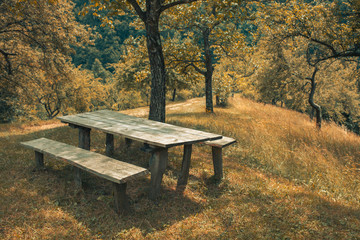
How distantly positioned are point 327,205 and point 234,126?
5.74m

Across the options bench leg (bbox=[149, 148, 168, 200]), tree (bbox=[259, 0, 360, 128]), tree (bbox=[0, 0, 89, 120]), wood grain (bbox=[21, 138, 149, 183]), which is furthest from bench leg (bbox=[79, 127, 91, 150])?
tree (bbox=[259, 0, 360, 128])

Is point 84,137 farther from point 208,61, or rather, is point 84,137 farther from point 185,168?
point 208,61

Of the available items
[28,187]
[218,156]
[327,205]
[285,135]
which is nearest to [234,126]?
[285,135]

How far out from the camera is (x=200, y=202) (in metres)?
4.07

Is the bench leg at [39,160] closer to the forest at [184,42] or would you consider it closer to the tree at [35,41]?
the forest at [184,42]

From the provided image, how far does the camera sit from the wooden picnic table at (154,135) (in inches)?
151

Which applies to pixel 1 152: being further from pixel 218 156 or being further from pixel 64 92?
pixel 64 92

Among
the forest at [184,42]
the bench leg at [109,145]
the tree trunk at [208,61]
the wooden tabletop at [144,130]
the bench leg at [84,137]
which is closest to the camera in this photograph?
the wooden tabletop at [144,130]

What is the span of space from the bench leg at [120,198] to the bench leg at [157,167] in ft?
1.88

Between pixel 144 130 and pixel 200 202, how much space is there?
1.60 metres

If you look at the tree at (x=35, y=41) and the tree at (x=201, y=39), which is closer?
the tree at (x=35, y=41)

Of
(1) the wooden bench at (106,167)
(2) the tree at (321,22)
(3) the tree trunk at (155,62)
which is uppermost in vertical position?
(2) the tree at (321,22)

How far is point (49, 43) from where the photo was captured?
9.95m

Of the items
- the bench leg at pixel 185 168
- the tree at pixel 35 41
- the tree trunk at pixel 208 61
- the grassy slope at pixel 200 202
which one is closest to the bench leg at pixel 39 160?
the grassy slope at pixel 200 202
